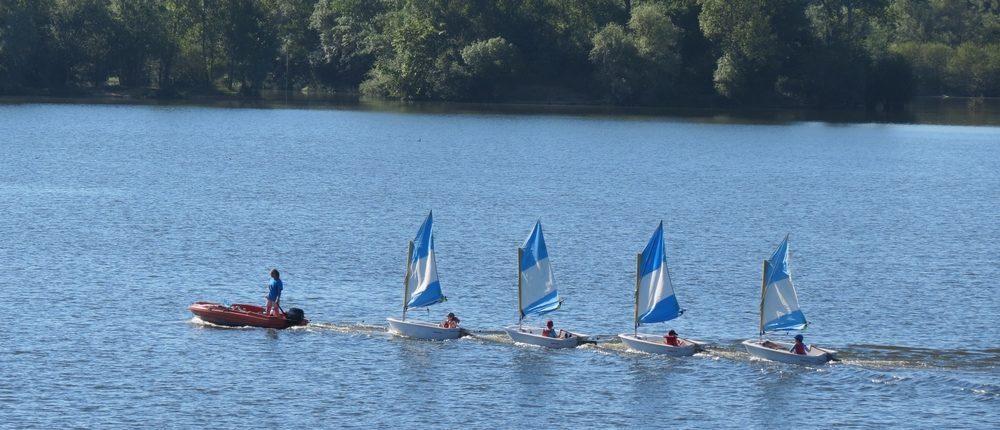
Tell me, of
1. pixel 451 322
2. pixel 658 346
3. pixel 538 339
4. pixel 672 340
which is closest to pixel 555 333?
pixel 538 339

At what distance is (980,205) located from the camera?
365ft

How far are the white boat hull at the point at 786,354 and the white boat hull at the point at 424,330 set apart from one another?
1218cm

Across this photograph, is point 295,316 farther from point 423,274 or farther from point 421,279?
point 423,274

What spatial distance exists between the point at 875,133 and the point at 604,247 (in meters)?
100

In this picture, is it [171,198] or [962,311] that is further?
[171,198]

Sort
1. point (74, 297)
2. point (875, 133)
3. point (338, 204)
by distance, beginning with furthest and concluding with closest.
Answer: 1. point (875, 133)
2. point (338, 204)
3. point (74, 297)

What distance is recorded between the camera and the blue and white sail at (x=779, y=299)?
58625 mm

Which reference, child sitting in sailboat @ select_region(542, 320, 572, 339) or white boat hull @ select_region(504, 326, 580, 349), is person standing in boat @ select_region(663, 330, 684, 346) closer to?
white boat hull @ select_region(504, 326, 580, 349)

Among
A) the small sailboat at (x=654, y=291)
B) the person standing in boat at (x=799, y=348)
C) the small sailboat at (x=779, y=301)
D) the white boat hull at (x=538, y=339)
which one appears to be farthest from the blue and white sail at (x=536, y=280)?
the person standing in boat at (x=799, y=348)

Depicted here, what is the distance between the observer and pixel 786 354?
56000mm

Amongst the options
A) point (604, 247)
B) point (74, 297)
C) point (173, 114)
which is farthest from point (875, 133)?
point (74, 297)

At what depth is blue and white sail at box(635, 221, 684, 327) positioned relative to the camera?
59.7 m

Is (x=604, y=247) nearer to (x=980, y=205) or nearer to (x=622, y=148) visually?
(x=980, y=205)

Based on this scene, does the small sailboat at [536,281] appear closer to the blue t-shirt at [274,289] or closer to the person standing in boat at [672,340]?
the person standing in boat at [672,340]
